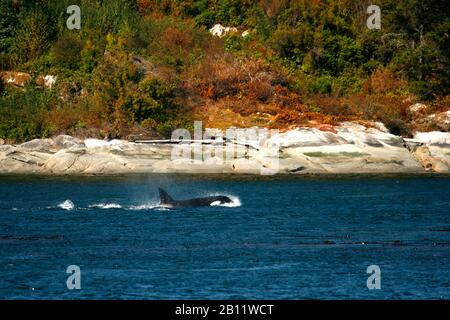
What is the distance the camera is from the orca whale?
46125 millimetres

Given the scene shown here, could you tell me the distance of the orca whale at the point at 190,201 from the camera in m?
46.1

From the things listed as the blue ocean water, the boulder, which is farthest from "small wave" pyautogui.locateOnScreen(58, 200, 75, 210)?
the boulder

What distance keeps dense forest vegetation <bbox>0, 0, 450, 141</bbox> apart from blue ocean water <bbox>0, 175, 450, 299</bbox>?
1454 cm

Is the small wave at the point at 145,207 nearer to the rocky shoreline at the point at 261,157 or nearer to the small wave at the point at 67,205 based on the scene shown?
the small wave at the point at 67,205

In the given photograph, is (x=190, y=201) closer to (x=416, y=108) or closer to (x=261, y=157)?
(x=261, y=157)

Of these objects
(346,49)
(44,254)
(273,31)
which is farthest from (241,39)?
(44,254)

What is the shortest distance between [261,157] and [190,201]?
17.6 m

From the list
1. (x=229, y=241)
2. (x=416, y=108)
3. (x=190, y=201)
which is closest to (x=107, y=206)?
(x=190, y=201)

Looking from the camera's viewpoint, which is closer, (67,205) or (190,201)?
(67,205)

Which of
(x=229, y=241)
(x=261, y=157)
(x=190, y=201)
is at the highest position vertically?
(x=261, y=157)

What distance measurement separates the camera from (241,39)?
82.0 meters

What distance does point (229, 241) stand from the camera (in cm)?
3547

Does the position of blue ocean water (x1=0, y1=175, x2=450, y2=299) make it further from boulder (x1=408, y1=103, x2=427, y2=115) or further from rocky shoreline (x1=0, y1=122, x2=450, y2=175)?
boulder (x1=408, y1=103, x2=427, y2=115)

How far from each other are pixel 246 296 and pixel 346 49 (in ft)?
184
